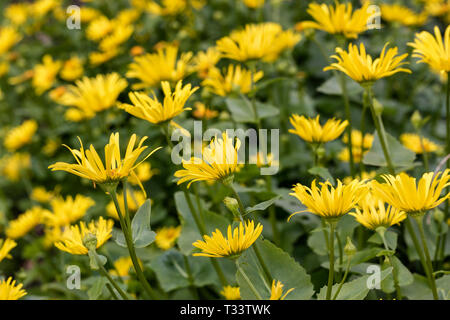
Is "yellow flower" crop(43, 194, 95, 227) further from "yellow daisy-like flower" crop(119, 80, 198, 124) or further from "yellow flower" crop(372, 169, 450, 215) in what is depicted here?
"yellow flower" crop(372, 169, 450, 215)

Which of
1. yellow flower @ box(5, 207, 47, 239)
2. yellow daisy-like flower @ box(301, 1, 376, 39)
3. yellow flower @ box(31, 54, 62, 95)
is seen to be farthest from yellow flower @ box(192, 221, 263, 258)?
yellow flower @ box(31, 54, 62, 95)

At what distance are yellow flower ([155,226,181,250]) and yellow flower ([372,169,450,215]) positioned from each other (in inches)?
37.1

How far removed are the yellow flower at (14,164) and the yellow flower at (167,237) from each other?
1021mm

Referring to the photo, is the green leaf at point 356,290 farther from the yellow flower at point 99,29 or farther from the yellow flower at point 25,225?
the yellow flower at point 99,29

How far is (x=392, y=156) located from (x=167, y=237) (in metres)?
0.88

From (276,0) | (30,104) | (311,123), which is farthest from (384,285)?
(30,104)

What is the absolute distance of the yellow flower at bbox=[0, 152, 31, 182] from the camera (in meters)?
2.55

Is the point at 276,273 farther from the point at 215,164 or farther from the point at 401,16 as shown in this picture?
the point at 401,16

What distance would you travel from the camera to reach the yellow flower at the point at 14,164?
2.55m

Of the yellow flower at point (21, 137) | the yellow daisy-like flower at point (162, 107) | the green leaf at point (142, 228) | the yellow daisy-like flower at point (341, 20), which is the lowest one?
the green leaf at point (142, 228)

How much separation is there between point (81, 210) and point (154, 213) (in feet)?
1.33

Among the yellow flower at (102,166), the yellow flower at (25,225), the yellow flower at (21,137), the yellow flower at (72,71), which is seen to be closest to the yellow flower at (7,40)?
the yellow flower at (72,71)

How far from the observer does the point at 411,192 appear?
0.90 metres

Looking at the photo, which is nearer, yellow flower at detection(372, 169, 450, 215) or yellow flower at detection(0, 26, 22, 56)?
yellow flower at detection(372, 169, 450, 215)
